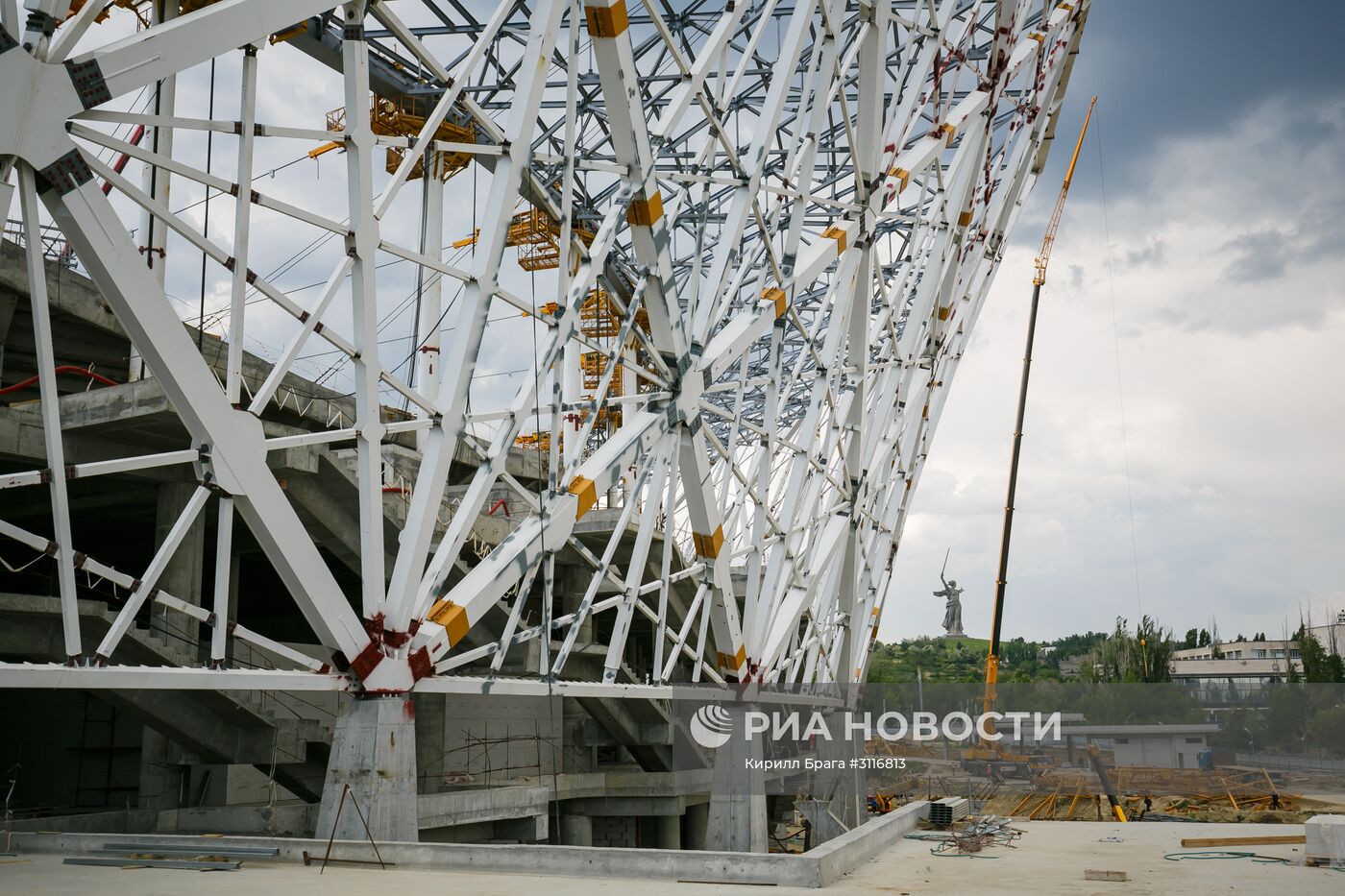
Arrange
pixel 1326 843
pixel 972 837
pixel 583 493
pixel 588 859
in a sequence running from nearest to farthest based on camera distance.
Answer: pixel 588 859, pixel 1326 843, pixel 583 493, pixel 972 837

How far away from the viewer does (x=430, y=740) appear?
22.3 meters

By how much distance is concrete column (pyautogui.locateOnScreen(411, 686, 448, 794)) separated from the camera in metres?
21.9

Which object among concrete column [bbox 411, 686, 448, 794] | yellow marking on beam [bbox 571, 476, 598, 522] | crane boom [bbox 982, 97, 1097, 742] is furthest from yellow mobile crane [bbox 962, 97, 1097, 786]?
yellow marking on beam [bbox 571, 476, 598, 522]

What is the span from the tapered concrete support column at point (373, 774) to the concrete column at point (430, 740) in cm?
1233

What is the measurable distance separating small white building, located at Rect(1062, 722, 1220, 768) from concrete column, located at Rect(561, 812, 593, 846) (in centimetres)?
2157

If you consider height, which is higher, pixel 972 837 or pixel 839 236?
pixel 839 236

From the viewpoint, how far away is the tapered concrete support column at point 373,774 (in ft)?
31.5

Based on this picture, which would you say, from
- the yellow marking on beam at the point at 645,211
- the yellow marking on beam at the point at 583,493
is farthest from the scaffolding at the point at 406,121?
the yellow marking on beam at the point at 583,493

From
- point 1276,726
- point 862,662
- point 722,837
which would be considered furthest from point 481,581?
point 1276,726

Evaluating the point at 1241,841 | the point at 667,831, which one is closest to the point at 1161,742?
the point at 667,831

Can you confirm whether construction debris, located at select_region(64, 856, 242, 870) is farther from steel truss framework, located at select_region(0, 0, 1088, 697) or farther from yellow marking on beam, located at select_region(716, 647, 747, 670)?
yellow marking on beam, located at select_region(716, 647, 747, 670)

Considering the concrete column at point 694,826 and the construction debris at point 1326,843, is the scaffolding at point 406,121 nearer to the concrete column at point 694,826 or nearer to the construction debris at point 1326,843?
the concrete column at point 694,826

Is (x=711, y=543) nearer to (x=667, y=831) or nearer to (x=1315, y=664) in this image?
(x=667, y=831)

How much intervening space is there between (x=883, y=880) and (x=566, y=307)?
5.99 meters
